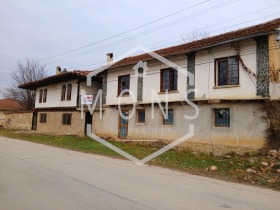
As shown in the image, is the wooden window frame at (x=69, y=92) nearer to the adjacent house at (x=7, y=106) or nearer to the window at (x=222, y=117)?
the window at (x=222, y=117)

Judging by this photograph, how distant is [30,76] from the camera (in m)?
46.1

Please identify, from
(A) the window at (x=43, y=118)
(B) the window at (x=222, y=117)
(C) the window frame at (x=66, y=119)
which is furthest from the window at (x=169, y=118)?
(A) the window at (x=43, y=118)

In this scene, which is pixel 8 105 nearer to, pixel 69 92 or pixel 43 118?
Answer: pixel 43 118

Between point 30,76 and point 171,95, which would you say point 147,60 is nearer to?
point 171,95

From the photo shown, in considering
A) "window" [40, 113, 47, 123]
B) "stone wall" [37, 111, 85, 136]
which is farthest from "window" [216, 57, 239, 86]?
"window" [40, 113, 47, 123]

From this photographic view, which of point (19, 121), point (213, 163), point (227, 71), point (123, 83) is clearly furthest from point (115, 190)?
point (19, 121)

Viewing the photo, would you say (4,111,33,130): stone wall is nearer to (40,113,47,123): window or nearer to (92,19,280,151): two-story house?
(40,113,47,123): window

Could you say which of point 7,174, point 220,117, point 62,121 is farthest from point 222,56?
→ point 62,121

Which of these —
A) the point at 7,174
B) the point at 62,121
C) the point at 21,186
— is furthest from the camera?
the point at 62,121

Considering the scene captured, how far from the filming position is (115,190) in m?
6.46

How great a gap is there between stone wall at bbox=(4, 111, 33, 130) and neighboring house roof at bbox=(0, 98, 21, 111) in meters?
12.4

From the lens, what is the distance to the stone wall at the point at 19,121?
104ft

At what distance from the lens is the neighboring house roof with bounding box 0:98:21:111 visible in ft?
156

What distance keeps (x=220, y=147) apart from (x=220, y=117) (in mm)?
1556
